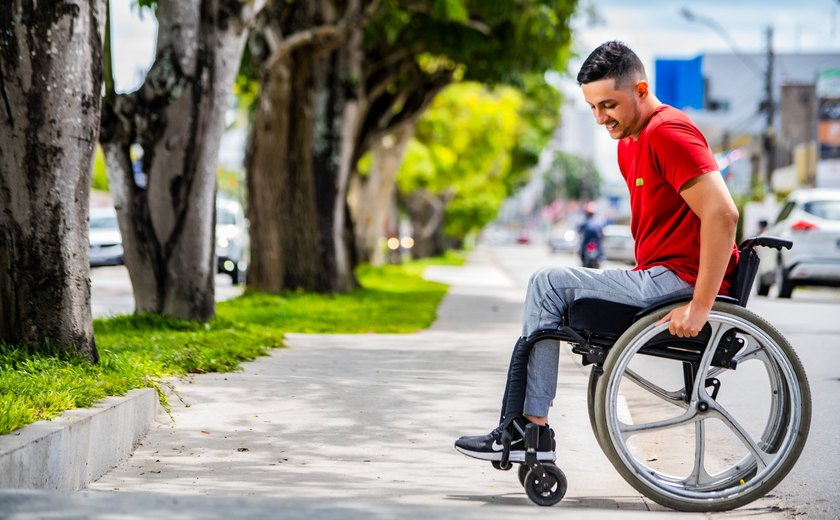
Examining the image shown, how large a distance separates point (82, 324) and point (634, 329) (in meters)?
3.44

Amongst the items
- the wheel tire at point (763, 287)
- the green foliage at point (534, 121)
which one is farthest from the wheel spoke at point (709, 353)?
the green foliage at point (534, 121)

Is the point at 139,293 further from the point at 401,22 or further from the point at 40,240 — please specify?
the point at 401,22

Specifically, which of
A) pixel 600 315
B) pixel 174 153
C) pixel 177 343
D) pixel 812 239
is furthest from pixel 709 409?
pixel 812 239

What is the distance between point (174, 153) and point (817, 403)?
5952 mm

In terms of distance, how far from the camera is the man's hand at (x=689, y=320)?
4.90m

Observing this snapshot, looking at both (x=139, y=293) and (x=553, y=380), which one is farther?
(x=139, y=293)

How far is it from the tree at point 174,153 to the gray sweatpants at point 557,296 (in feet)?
24.2

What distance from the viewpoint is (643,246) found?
5305 millimetres

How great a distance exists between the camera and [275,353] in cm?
1038

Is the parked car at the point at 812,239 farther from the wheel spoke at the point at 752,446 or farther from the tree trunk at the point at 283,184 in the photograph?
the wheel spoke at the point at 752,446

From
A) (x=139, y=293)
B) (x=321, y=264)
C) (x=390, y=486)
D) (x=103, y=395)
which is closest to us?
(x=390, y=486)

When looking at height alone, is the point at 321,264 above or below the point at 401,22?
below

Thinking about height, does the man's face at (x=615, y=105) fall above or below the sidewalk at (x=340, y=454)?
above

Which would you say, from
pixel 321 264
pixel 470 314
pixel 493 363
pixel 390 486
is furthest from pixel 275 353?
pixel 321 264
